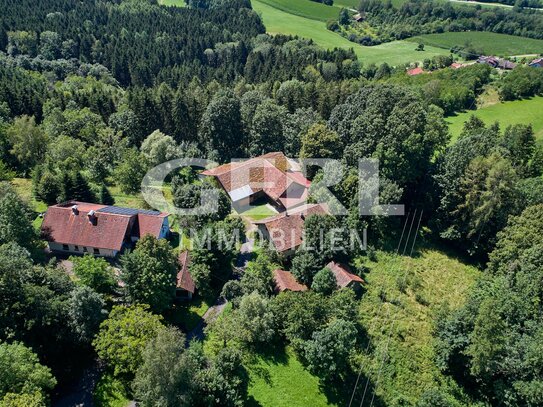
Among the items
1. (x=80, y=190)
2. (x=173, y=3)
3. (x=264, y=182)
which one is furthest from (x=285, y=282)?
(x=173, y=3)

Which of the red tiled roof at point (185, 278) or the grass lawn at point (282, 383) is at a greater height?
the red tiled roof at point (185, 278)

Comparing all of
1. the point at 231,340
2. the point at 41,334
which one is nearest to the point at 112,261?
the point at 41,334

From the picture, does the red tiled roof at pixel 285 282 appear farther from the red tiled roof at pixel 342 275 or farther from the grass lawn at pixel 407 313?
the grass lawn at pixel 407 313

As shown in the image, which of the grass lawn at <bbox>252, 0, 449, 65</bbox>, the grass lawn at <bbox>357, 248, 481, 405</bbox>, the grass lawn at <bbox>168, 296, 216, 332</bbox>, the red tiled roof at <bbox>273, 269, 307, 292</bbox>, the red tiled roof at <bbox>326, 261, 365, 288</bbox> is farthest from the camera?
the grass lawn at <bbox>252, 0, 449, 65</bbox>

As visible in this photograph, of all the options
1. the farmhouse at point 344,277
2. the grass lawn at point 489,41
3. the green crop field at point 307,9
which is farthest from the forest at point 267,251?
the green crop field at point 307,9

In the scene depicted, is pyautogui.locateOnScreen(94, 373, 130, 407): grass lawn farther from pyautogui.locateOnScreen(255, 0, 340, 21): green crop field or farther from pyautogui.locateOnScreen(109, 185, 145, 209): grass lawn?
pyautogui.locateOnScreen(255, 0, 340, 21): green crop field

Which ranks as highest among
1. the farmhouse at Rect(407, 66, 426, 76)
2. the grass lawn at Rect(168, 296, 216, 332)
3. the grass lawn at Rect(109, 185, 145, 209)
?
the farmhouse at Rect(407, 66, 426, 76)

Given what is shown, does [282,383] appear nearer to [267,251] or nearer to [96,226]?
[267,251]

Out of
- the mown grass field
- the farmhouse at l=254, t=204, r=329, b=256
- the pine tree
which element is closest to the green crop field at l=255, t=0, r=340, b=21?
the mown grass field
